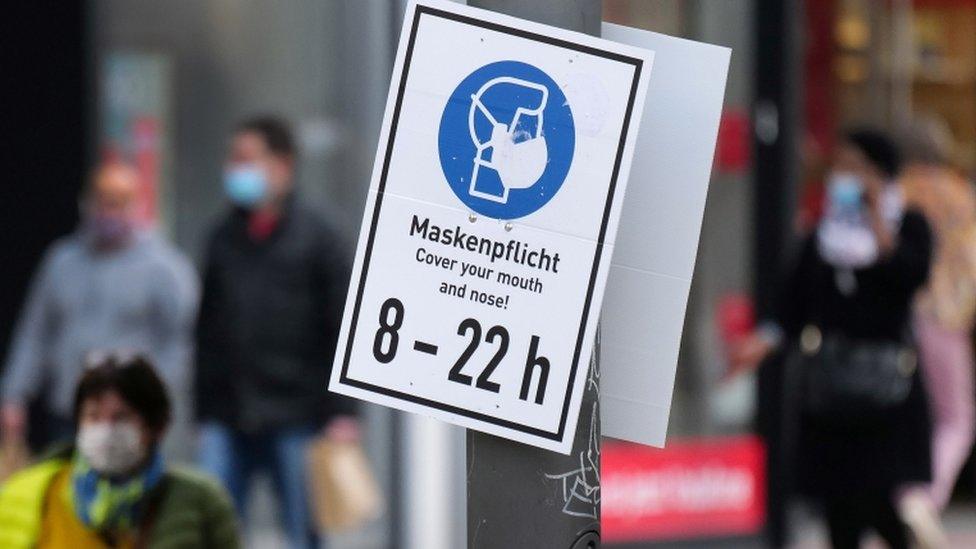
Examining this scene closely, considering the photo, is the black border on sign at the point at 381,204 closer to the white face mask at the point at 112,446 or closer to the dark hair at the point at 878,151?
the white face mask at the point at 112,446

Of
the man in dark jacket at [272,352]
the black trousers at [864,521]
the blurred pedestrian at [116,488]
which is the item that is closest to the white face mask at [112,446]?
the blurred pedestrian at [116,488]

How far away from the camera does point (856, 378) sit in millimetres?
6902

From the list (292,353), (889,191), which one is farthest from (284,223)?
(889,191)

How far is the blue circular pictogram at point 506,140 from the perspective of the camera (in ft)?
9.58

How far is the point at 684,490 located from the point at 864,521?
257 centimetres

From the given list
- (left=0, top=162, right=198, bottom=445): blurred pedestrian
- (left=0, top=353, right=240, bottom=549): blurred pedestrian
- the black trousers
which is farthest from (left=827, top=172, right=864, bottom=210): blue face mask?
(left=0, top=353, right=240, bottom=549): blurred pedestrian

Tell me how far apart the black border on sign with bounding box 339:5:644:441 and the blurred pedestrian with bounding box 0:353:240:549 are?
1.67 m

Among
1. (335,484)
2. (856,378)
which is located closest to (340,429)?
(335,484)

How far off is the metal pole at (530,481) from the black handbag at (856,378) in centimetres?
406

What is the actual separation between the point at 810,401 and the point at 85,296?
278 cm

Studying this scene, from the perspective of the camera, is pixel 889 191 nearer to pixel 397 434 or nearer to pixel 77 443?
pixel 397 434

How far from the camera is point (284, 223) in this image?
756cm

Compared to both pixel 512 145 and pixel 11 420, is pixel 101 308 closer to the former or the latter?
pixel 11 420

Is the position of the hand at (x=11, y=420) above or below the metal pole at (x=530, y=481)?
below
